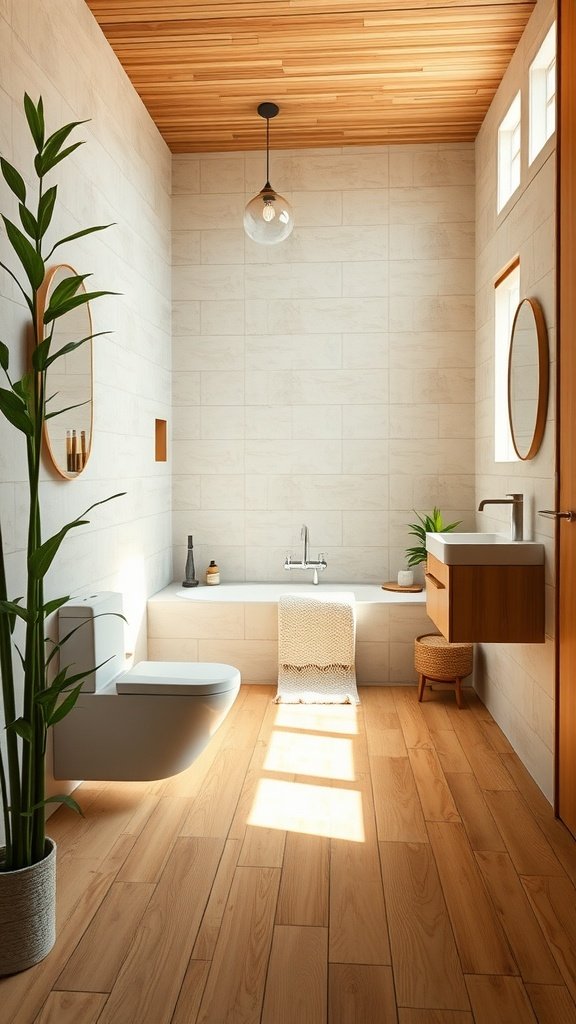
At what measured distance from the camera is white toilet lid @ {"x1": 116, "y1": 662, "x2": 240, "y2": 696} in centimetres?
284

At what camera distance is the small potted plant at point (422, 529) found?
15.3 ft

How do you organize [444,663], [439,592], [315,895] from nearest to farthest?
[315,895] → [439,592] → [444,663]

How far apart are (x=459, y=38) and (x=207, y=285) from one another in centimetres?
204

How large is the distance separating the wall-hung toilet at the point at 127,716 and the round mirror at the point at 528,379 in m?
1.52

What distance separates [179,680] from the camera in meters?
2.90

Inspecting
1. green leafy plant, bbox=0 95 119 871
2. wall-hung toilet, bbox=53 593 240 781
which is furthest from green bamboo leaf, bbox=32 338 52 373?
wall-hung toilet, bbox=53 593 240 781

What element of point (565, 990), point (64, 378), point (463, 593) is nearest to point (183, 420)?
point (64, 378)

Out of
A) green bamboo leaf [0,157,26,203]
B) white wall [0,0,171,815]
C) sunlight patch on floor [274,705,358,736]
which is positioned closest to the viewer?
green bamboo leaf [0,157,26,203]

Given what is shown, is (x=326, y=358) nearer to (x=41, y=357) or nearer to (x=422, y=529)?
(x=422, y=529)

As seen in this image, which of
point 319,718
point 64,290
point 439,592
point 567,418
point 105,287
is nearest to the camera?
point 64,290

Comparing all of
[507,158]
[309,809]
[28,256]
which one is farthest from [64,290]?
[507,158]

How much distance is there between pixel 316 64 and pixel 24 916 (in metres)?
3.76

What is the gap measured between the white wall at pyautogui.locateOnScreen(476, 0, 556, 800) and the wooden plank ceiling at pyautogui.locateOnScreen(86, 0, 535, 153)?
197 millimetres

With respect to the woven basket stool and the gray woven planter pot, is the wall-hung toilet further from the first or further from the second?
the woven basket stool
